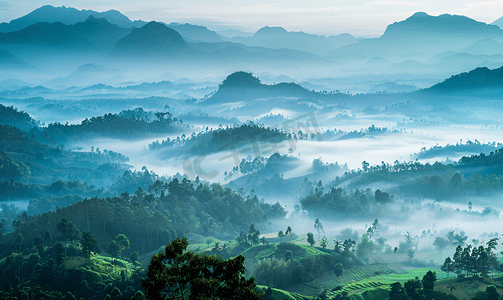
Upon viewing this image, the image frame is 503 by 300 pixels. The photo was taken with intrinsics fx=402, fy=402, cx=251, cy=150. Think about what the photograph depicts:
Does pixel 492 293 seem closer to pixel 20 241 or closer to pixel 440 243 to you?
pixel 440 243

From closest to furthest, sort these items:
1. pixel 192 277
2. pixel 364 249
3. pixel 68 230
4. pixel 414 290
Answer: pixel 192 277 → pixel 414 290 → pixel 68 230 → pixel 364 249

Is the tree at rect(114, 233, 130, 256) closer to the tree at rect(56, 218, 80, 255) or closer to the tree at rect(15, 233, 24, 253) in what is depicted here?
the tree at rect(56, 218, 80, 255)

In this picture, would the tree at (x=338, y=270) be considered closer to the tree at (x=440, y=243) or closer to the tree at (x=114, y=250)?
the tree at (x=440, y=243)

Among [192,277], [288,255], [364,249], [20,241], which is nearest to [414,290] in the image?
[288,255]

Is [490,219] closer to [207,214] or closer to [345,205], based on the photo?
[345,205]

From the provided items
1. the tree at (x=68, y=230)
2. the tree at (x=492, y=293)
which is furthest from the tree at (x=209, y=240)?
the tree at (x=492, y=293)

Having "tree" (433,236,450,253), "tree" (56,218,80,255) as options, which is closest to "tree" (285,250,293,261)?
"tree" (56,218,80,255)

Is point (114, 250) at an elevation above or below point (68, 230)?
below

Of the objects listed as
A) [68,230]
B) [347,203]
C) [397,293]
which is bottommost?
[397,293]

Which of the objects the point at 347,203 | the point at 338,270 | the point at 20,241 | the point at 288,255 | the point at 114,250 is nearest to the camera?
the point at 114,250
